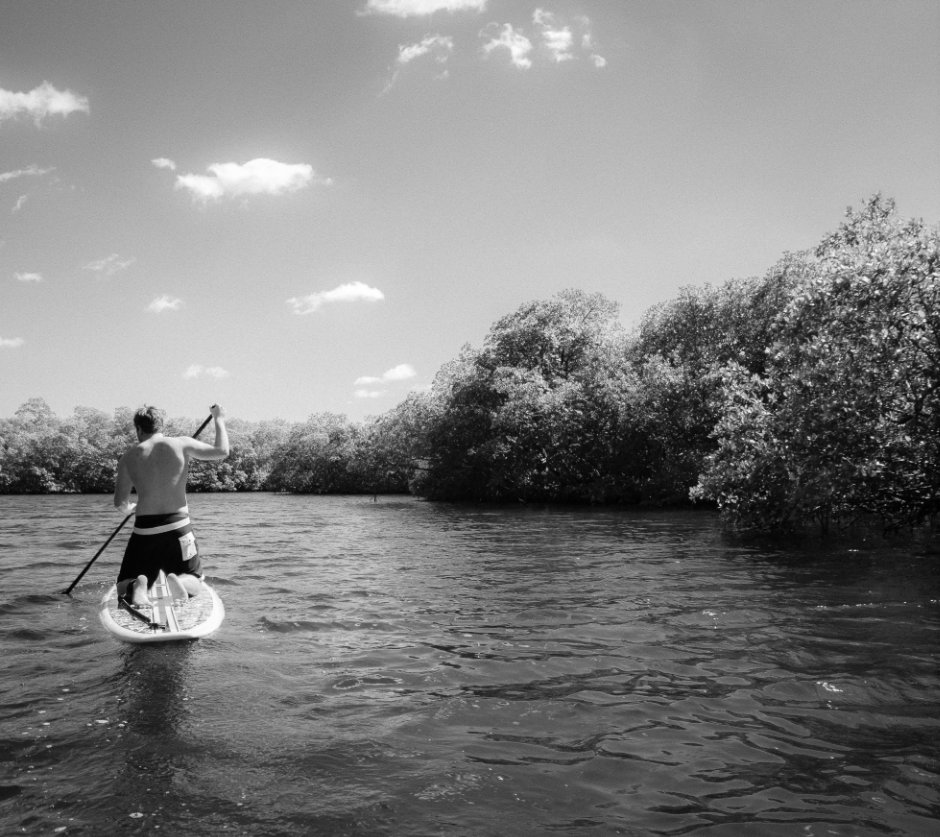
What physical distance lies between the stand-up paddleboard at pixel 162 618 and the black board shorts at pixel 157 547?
0.16m

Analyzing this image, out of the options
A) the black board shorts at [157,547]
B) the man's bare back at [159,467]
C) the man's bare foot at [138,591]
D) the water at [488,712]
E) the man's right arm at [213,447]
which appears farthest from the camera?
the man's bare foot at [138,591]

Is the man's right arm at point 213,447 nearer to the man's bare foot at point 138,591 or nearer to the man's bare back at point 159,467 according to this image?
the man's bare back at point 159,467

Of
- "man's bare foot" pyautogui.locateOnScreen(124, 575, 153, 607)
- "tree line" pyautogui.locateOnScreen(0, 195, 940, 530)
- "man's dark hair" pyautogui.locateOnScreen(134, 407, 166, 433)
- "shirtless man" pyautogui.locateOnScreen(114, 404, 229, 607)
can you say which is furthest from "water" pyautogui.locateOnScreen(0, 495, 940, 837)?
"tree line" pyautogui.locateOnScreen(0, 195, 940, 530)

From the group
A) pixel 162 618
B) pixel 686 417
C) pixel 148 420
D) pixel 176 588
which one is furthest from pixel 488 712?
pixel 686 417

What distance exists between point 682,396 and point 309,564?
30036mm

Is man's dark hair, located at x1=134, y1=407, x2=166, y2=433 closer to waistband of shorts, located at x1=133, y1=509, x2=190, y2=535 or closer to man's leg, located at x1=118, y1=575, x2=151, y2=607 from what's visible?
waistband of shorts, located at x1=133, y1=509, x2=190, y2=535

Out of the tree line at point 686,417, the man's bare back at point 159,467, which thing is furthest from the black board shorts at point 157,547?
the tree line at point 686,417

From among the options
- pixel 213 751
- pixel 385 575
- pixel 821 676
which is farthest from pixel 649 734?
pixel 385 575

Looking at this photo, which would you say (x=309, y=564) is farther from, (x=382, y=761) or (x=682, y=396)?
(x=682, y=396)

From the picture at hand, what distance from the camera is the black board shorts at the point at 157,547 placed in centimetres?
824

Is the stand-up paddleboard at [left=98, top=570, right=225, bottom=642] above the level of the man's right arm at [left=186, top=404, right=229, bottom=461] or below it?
below

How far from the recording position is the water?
14.0 ft

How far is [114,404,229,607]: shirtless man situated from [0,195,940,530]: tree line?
48.7 feet

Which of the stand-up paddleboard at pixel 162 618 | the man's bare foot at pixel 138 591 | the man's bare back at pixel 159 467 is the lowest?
the stand-up paddleboard at pixel 162 618
